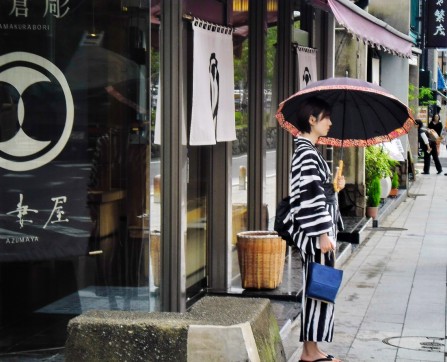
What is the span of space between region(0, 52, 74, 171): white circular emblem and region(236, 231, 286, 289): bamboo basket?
3501 mm

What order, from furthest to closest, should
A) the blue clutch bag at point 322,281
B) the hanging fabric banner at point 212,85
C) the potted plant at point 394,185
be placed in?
the potted plant at point 394,185 → the hanging fabric banner at point 212,85 → the blue clutch bag at point 322,281

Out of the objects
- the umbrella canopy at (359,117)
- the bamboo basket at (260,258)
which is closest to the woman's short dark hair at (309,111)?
the umbrella canopy at (359,117)

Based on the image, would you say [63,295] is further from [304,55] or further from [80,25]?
[304,55]

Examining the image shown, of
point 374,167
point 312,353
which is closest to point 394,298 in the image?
point 312,353

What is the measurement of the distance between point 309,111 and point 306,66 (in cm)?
623

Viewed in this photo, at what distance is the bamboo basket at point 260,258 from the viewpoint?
10.4 meters

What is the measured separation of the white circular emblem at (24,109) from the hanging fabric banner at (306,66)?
254 inches

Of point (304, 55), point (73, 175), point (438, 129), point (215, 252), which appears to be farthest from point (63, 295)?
point (438, 129)

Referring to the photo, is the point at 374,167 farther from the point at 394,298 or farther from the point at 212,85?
the point at 212,85

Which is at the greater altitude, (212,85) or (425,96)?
(425,96)

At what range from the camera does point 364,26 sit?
11523 mm

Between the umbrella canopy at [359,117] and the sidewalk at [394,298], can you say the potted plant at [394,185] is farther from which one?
the umbrella canopy at [359,117]

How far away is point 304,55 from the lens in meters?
13.9

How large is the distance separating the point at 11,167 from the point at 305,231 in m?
2.20
